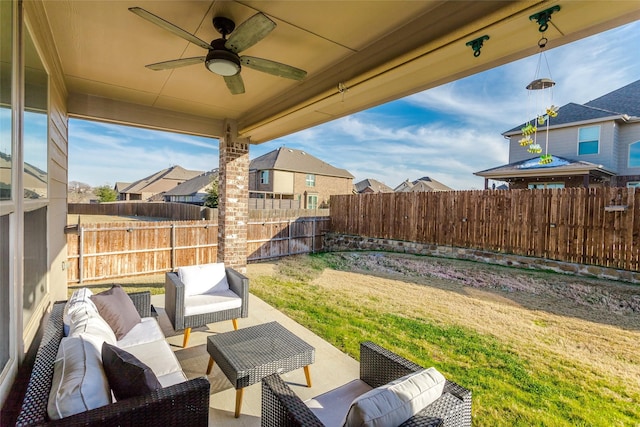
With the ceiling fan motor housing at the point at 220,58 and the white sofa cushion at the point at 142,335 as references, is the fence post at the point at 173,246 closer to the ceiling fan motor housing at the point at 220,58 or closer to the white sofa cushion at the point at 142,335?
the white sofa cushion at the point at 142,335

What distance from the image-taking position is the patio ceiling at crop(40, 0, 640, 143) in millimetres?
2328

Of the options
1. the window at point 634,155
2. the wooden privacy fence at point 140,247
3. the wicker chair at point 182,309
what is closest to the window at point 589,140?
the window at point 634,155

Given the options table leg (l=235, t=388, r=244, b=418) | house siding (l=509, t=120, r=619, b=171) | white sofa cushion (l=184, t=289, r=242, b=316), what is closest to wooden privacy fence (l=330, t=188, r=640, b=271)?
house siding (l=509, t=120, r=619, b=171)

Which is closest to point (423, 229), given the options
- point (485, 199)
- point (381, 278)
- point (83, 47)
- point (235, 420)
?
point (485, 199)

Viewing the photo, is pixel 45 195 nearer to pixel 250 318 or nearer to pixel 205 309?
pixel 205 309

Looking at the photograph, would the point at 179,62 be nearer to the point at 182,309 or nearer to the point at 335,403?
the point at 182,309

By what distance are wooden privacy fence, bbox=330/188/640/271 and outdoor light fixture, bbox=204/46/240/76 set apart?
8373 millimetres

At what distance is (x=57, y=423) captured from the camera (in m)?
1.33

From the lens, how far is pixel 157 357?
255 centimetres

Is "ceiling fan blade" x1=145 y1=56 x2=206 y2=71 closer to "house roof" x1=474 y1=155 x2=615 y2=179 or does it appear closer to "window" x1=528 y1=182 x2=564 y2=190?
"house roof" x1=474 y1=155 x2=615 y2=179

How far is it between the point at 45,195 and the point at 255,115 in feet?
10.5

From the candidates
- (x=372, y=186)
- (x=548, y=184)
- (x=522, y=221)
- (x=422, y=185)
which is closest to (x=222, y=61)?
(x=522, y=221)

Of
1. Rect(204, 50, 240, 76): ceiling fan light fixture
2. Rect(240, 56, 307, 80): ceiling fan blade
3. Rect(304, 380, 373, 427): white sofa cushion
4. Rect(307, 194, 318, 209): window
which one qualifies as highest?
Rect(240, 56, 307, 80): ceiling fan blade

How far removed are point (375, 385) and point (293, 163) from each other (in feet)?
74.5
